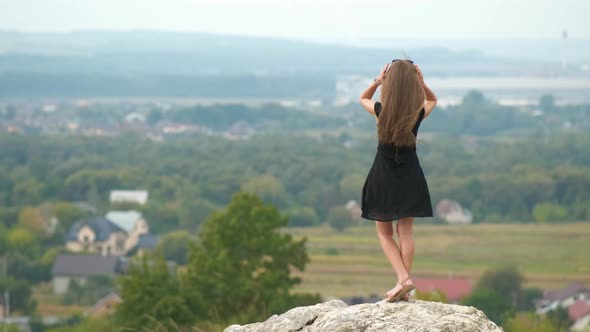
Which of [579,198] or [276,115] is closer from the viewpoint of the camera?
[579,198]

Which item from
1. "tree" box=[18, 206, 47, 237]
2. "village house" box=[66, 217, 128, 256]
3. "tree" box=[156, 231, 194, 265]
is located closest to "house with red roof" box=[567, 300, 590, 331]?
"tree" box=[156, 231, 194, 265]

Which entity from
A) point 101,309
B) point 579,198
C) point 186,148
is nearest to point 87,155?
point 186,148

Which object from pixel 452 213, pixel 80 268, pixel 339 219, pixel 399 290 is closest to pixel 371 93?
pixel 399 290

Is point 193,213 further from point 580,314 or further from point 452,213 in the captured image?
point 580,314

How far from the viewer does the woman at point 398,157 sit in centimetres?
644

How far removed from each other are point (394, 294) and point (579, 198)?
6626 cm

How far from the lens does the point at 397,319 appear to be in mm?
6004

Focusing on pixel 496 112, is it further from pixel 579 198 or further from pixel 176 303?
pixel 176 303

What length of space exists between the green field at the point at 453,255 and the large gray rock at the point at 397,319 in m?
30.9

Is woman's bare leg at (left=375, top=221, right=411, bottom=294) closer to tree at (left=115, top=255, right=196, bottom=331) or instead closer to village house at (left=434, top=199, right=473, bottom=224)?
tree at (left=115, top=255, right=196, bottom=331)

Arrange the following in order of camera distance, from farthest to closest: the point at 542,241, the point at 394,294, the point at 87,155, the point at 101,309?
1. the point at 87,155
2. the point at 542,241
3. the point at 101,309
4. the point at 394,294

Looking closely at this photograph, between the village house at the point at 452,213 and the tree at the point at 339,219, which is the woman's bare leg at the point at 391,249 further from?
the village house at the point at 452,213

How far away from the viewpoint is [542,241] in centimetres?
5441

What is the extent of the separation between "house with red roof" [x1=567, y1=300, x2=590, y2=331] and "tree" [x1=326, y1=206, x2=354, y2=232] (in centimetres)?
2930
